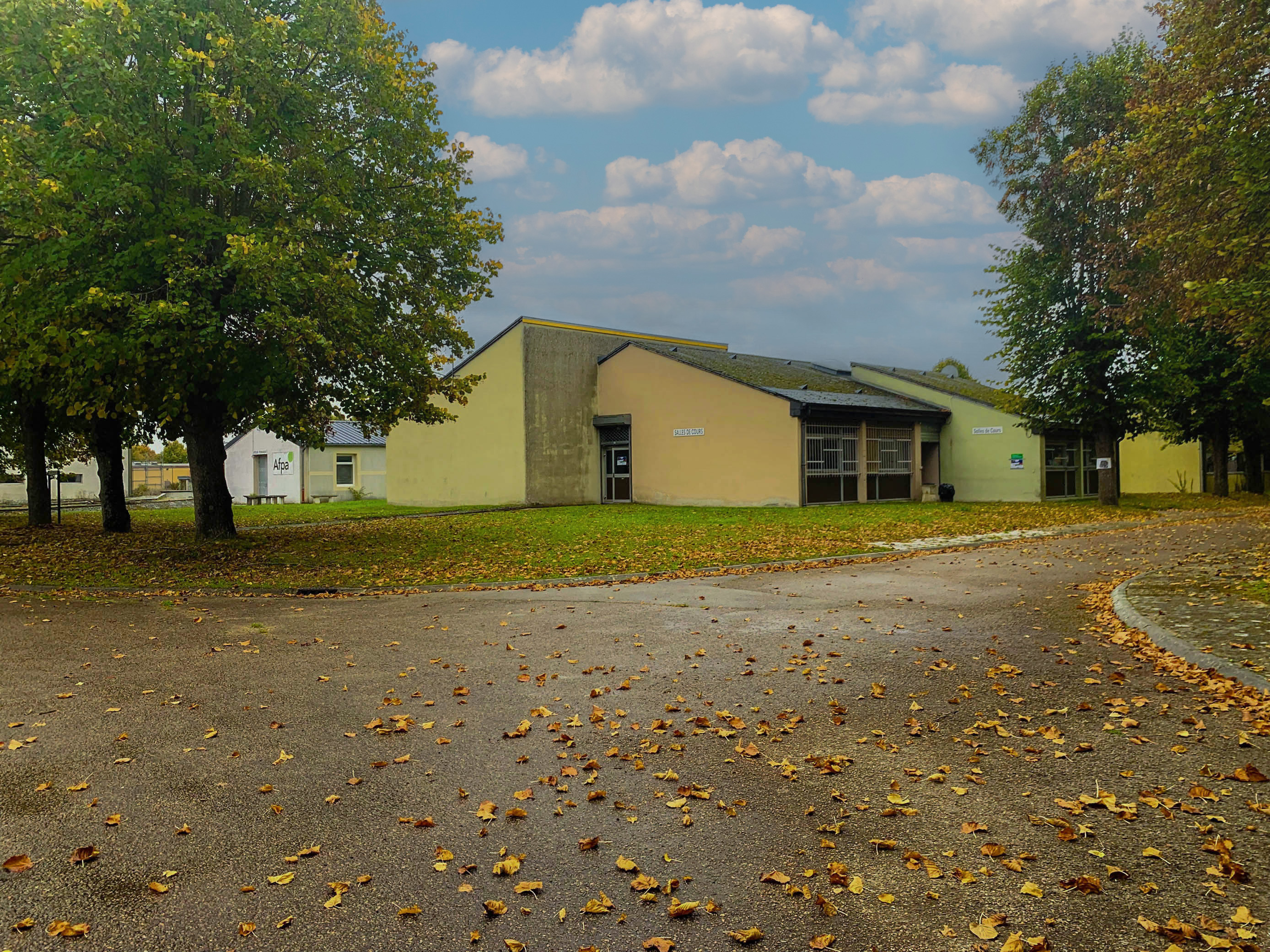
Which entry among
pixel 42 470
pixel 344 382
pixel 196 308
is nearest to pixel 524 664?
pixel 196 308

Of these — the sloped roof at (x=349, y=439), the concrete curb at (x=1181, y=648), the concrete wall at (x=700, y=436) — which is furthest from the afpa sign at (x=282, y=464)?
the concrete curb at (x=1181, y=648)

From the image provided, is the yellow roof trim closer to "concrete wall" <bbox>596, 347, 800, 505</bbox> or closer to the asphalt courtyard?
"concrete wall" <bbox>596, 347, 800, 505</bbox>

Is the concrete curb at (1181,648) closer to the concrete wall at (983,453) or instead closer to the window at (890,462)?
the window at (890,462)

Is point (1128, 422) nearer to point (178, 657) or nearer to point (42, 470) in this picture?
A: point (178, 657)

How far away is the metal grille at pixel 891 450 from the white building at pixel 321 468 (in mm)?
24775

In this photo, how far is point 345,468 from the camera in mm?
47156

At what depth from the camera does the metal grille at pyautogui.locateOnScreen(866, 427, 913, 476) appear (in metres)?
32.5

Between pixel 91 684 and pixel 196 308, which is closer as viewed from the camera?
pixel 91 684

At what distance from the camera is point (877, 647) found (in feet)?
26.2

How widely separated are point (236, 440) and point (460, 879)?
2044 inches

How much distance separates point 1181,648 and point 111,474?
24441 mm

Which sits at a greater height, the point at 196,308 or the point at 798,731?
the point at 196,308

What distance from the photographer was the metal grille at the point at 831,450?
30.0m

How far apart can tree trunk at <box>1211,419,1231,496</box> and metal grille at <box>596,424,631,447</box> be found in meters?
22.3
